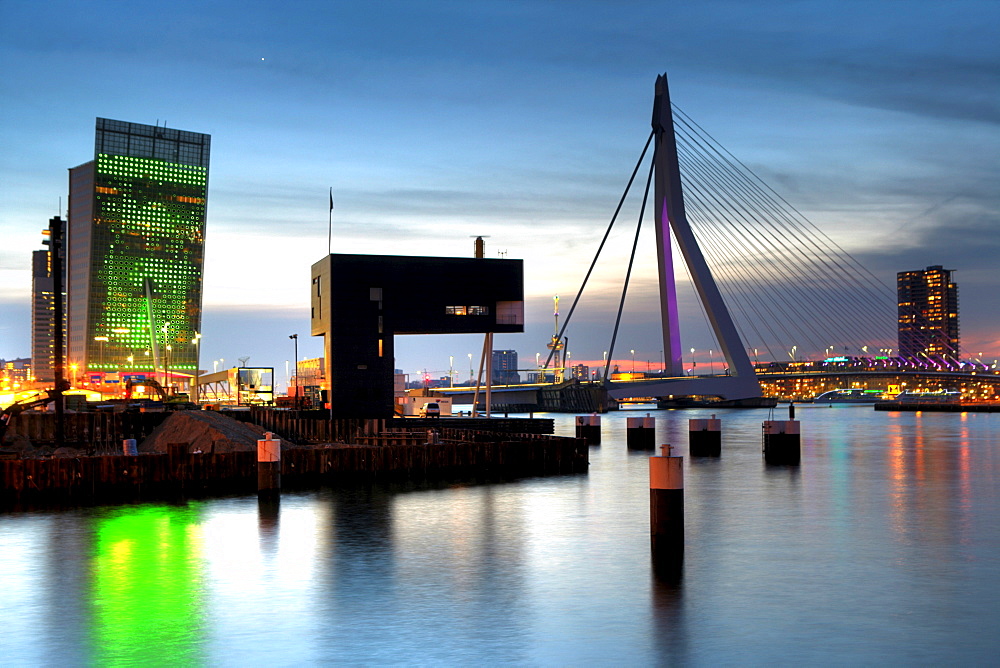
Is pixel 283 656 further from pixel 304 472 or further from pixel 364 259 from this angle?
pixel 364 259

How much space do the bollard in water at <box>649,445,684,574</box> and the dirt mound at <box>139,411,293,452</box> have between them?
3143 centimetres

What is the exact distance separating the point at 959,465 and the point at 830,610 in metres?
40.4

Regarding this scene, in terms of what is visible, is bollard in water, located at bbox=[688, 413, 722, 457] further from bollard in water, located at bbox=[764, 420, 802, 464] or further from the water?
the water

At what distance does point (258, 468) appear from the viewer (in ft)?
112

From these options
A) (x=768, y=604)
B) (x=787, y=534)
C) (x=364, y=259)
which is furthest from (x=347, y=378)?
(x=768, y=604)

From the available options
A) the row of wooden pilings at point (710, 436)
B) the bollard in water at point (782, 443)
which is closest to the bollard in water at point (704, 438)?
the row of wooden pilings at point (710, 436)

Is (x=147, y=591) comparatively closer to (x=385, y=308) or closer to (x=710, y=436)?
(x=385, y=308)

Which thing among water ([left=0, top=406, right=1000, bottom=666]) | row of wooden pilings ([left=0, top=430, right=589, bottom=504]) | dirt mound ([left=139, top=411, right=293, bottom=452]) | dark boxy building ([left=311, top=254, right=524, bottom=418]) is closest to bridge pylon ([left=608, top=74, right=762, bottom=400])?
dark boxy building ([left=311, top=254, right=524, bottom=418])

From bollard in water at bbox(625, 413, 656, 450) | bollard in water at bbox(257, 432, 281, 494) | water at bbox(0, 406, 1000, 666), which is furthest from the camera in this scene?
bollard in water at bbox(625, 413, 656, 450)

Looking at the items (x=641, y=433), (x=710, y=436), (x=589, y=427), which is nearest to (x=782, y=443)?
(x=710, y=436)

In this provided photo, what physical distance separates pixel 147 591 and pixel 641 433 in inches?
2036

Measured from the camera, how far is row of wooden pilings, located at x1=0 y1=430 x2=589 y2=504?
3412 centimetres

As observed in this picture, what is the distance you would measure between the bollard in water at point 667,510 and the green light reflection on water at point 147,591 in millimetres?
8963

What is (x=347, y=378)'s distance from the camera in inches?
2477
